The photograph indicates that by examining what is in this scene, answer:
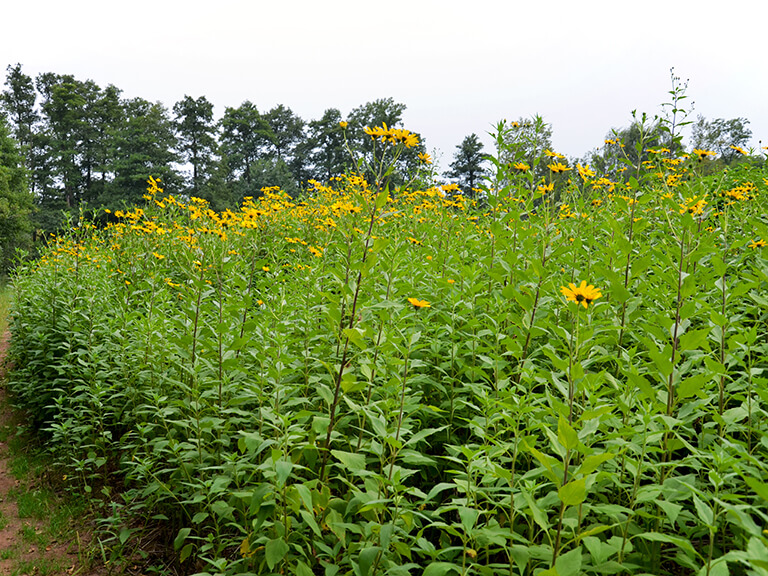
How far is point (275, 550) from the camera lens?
180cm

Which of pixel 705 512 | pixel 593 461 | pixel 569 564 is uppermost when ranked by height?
pixel 593 461

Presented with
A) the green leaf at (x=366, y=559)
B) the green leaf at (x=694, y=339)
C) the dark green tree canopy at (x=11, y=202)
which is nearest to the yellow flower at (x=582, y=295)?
→ the green leaf at (x=694, y=339)

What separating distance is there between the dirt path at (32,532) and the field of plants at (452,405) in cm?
22

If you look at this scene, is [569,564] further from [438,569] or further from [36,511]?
[36,511]

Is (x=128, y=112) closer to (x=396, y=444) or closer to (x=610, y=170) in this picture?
(x=610, y=170)

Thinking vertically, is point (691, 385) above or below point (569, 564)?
above

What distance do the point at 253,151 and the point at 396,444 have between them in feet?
164

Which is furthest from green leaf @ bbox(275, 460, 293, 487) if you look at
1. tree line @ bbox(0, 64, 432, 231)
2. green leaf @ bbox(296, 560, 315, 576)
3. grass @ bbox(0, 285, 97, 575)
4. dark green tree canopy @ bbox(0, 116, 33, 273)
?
tree line @ bbox(0, 64, 432, 231)

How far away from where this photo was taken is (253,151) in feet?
156

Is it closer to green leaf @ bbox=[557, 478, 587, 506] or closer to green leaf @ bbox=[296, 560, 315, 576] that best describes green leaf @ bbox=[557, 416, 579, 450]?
green leaf @ bbox=[557, 478, 587, 506]

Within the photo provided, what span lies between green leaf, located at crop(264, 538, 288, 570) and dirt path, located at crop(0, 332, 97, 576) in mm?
1824

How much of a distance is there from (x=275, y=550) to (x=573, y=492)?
120cm

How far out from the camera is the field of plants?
1.53m

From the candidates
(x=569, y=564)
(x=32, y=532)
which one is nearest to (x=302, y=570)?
(x=569, y=564)
